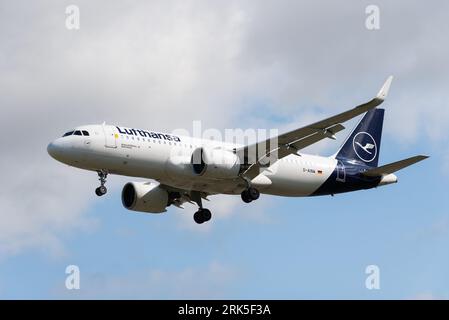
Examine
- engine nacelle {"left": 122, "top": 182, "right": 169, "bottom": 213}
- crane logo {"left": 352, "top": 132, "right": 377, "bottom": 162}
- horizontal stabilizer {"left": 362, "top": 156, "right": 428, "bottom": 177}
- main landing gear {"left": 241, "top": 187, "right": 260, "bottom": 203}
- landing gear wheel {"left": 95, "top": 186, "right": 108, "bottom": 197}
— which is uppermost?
crane logo {"left": 352, "top": 132, "right": 377, "bottom": 162}

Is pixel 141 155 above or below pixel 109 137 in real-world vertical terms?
below

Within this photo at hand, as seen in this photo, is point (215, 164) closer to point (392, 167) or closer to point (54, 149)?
point (54, 149)

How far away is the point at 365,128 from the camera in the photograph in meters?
64.2

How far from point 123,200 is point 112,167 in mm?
8516

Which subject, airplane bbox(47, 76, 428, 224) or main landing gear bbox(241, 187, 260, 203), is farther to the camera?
main landing gear bbox(241, 187, 260, 203)

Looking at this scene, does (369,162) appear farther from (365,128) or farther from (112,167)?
(112,167)

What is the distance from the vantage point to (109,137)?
51156 mm

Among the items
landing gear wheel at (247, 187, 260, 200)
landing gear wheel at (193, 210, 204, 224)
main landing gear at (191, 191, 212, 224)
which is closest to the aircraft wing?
landing gear wheel at (247, 187, 260, 200)

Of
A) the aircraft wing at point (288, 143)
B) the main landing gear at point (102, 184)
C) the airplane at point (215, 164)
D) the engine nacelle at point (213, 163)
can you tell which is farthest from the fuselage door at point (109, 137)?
the aircraft wing at point (288, 143)

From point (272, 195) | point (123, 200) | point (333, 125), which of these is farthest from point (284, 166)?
point (123, 200)

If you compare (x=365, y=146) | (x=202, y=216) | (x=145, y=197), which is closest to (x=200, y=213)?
(x=202, y=216)

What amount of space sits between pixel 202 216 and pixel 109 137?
10.4m

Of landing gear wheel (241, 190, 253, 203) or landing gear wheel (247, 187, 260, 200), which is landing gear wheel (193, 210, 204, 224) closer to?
landing gear wheel (241, 190, 253, 203)

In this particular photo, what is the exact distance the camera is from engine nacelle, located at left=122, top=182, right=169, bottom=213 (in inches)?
2303
